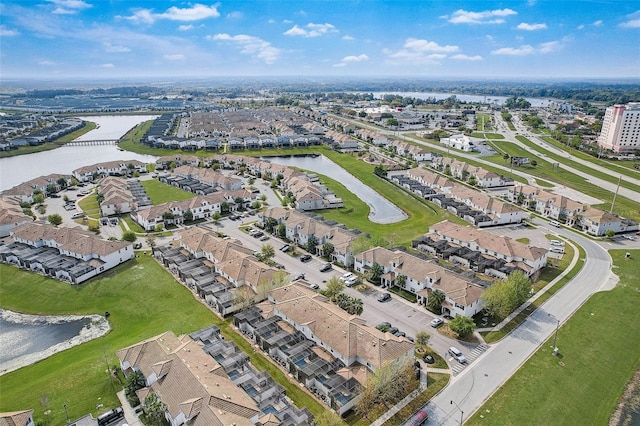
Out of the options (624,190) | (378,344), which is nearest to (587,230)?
(624,190)

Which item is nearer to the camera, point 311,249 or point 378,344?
point 378,344

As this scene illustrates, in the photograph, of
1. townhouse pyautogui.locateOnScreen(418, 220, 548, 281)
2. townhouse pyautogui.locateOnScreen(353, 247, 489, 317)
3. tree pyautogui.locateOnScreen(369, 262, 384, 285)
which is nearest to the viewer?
townhouse pyautogui.locateOnScreen(353, 247, 489, 317)

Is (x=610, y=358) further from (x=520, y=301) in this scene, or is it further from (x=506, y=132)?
(x=506, y=132)

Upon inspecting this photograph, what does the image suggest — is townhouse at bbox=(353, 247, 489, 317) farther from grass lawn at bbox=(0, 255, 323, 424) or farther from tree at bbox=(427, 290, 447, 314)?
grass lawn at bbox=(0, 255, 323, 424)

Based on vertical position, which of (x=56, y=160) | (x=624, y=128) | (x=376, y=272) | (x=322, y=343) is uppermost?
(x=624, y=128)

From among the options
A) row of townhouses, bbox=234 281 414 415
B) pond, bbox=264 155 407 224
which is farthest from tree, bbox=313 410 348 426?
pond, bbox=264 155 407 224

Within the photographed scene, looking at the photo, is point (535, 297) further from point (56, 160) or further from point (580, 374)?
point (56, 160)

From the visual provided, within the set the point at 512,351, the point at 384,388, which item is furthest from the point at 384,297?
the point at 384,388
